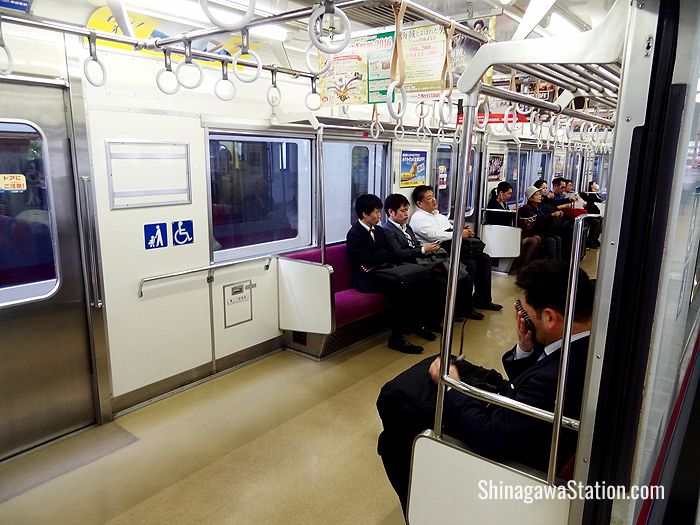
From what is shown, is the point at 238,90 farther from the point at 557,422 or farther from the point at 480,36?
the point at 557,422

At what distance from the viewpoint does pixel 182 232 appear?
3779 millimetres

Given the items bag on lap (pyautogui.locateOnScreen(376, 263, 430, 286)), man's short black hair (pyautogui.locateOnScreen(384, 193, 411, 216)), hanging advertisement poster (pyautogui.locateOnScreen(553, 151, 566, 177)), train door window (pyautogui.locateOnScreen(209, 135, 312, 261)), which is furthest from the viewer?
hanging advertisement poster (pyautogui.locateOnScreen(553, 151, 566, 177))

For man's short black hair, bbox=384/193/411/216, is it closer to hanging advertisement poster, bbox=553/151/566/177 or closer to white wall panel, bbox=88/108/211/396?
white wall panel, bbox=88/108/211/396

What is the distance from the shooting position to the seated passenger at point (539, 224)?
7836 millimetres

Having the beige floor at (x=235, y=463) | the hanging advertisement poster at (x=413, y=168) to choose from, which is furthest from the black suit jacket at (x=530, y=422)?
the hanging advertisement poster at (x=413, y=168)

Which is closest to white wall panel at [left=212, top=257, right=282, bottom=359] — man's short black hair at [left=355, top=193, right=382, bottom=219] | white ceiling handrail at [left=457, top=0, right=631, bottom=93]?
man's short black hair at [left=355, top=193, right=382, bottom=219]

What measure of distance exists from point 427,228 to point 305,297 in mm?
2085

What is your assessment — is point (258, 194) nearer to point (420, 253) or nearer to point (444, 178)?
point (420, 253)

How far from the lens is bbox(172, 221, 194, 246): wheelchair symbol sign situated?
373 centimetres

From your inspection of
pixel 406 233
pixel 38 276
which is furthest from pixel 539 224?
pixel 38 276

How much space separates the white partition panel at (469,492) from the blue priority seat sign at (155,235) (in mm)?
2596

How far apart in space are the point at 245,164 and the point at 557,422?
370 centimetres

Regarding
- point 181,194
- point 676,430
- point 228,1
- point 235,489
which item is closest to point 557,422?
point 676,430

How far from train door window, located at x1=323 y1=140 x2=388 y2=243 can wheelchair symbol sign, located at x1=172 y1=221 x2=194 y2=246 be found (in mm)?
1998
